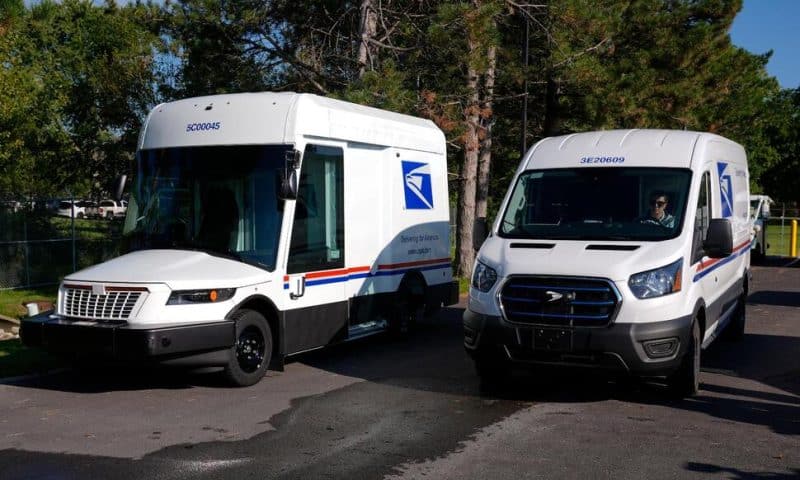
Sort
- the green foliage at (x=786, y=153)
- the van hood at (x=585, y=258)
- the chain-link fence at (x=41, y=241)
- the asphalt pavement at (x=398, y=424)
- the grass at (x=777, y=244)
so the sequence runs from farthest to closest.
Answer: the green foliage at (x=786, y=153), the grass at (x=777, y=244), the chain-link fence at (x=41, y=241), the van hood at (x=585, y=258), the asphalt pavement at (x=398, y=424)

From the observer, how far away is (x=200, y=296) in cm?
882

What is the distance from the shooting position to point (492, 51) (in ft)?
65.1

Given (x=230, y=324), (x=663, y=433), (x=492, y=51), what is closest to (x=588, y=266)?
(x=663, y=433)

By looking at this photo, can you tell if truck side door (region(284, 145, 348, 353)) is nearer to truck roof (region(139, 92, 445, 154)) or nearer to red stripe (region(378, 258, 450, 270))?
truck roof (region(139, 92, 445, 154))

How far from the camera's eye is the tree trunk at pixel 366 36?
723 inches

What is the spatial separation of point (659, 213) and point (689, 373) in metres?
1.53

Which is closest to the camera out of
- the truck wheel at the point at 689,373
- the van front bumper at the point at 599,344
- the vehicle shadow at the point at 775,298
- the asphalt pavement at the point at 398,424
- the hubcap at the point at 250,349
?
the asphalt pavement at the point at 398,424

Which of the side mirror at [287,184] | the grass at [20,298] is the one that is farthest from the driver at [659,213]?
the grass at [20,298]

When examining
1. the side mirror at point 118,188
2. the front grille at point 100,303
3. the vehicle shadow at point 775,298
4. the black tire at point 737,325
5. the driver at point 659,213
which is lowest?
the vehicle shadow at point 775,298

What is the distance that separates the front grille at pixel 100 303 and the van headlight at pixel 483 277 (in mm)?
3115

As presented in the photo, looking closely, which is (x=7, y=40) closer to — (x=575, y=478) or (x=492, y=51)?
(x=492, y=51)

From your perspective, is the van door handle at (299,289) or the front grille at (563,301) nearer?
the front grille at (563,301)

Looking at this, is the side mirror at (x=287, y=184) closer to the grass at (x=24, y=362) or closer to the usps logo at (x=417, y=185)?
the usps logo at (x=417, y=185)

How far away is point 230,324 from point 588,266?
3389 millimetres
